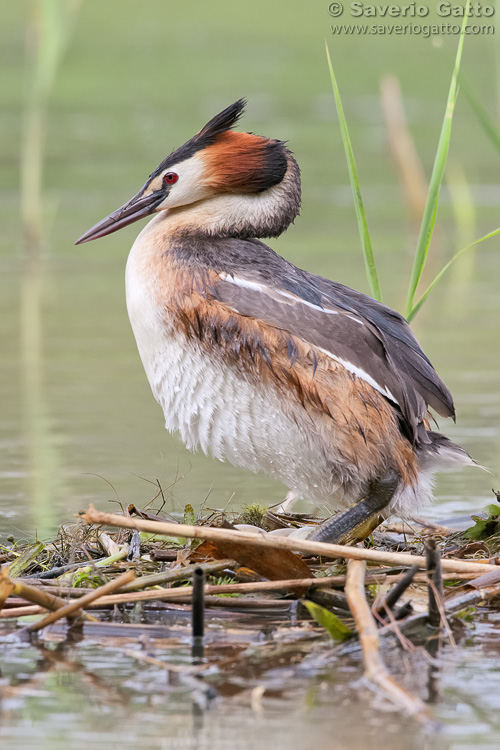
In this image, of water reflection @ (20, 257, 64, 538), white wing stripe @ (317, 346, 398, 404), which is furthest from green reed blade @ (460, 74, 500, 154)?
water reflection @ (20, 257, 64, 538)

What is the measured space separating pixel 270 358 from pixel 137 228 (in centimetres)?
917

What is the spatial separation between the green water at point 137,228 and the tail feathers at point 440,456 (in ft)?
1.89

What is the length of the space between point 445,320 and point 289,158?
4.97 metres

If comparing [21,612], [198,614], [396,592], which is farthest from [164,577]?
[396,592]

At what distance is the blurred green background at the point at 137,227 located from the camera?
6.80 m

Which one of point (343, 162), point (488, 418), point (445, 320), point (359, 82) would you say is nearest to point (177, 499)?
point (488, 418)

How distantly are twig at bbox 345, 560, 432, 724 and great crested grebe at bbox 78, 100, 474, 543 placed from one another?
31.0 inches

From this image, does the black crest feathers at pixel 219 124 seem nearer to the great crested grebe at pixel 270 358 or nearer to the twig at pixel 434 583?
the great crested grebe at pixel 270 358

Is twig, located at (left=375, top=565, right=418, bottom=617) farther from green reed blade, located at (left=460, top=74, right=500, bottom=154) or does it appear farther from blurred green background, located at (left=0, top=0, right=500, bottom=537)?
green reed blade, located at (left=460, top=74, right=500, bottom=154)

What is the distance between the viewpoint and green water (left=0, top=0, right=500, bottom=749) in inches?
256

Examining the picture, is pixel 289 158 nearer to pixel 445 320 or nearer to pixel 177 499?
pixel 177 499

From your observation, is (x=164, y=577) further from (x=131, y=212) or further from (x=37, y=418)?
(x=37, y=418)

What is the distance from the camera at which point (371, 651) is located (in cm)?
364

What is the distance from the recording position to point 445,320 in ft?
33.6
